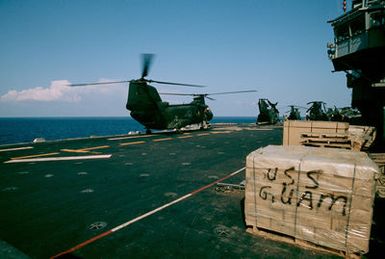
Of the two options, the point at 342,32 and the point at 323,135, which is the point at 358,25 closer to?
the point at 342,32

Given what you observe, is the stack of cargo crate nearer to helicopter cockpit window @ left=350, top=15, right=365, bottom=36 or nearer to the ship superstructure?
the ship superstructure

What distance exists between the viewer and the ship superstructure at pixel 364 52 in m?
23.5

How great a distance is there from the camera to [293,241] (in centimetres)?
367

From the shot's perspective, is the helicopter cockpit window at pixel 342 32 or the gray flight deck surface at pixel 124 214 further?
the helicopter cockpit window at pixel 342 32

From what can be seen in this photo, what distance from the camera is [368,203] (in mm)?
3092

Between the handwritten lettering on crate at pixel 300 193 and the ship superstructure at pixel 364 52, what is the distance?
77.1 ft

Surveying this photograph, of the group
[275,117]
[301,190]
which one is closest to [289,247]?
[301,190]

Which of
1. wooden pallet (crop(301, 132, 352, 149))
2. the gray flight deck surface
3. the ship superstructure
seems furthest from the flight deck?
the ship superstructure

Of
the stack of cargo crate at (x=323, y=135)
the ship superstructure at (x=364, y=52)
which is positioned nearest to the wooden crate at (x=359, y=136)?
the stack of cargo crate at (x=323, y=135)

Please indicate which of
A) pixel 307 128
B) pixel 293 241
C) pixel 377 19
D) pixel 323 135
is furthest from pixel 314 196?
pixel 377 19

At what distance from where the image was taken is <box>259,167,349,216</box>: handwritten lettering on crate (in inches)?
131

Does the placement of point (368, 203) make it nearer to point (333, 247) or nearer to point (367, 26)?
point (333, 247)

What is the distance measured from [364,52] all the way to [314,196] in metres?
30.5

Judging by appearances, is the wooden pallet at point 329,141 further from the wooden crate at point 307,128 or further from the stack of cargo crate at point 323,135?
the wooden crate at point 307,128
